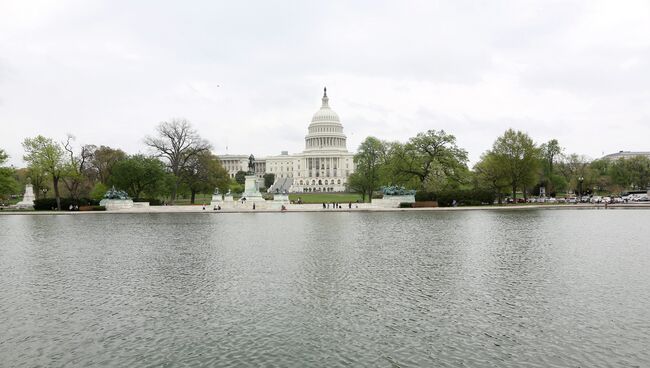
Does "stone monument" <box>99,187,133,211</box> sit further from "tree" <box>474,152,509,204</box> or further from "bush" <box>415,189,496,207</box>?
"tree" <box>474,152,509,204</box>

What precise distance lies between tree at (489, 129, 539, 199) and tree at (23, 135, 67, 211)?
193 ft

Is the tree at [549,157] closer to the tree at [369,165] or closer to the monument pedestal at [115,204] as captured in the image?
the tree at [369,165]

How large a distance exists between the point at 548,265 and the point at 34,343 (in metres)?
15.9

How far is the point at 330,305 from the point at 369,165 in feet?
236

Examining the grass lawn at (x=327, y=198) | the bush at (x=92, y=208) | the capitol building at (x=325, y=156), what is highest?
the capitol building at (x=325, y=156)

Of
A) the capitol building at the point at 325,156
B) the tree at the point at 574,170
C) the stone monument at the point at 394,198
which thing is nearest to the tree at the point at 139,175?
the stone monument at the point at 394,198

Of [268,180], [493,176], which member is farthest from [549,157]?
[268,180]

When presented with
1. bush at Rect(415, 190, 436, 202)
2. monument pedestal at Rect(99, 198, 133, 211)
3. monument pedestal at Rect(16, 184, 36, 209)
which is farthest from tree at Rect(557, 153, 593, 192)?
monument pedestal at Rect(16, 184, 36, 209)

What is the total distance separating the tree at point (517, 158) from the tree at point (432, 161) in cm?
557

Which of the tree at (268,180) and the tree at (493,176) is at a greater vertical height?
the tree at (268,180)

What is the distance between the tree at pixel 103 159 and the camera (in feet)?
263

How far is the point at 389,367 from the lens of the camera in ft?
28.2

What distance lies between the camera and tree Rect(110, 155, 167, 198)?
218 ft

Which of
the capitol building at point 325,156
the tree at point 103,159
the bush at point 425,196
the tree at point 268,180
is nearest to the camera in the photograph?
the bush at point 425,196
